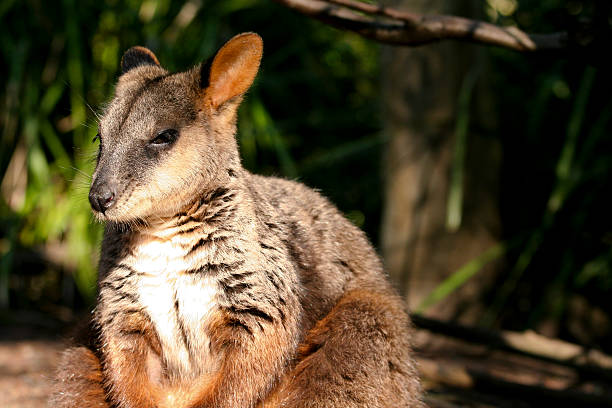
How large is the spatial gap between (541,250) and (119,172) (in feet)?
12.7

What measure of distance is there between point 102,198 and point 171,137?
0.40 meters

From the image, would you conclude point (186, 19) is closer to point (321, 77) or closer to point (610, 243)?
point (321, 77)

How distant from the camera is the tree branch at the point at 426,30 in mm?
3178

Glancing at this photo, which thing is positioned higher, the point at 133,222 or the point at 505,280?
the point at 133,222

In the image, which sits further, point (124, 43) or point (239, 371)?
point (124, 43)

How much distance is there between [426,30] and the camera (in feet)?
10.4

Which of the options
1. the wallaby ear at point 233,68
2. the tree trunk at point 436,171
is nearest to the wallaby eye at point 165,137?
the wallaby ear at point 233,68

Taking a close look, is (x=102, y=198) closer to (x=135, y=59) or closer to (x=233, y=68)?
(x=233, y=68)

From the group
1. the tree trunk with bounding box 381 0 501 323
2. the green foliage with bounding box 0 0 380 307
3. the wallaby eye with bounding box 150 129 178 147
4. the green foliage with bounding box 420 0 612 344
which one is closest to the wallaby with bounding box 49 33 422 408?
the wallaby eye with bounding box 150 129 178 147

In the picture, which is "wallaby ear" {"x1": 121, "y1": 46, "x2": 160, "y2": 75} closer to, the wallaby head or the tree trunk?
the wallaby head

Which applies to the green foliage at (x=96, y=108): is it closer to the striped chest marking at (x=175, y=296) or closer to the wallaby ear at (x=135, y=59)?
the wallaby ear at (x=135, y=59)

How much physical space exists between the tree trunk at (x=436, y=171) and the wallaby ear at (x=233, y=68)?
109 inches

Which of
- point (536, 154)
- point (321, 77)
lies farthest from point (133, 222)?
point (321, 77)

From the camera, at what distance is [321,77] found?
720cm
